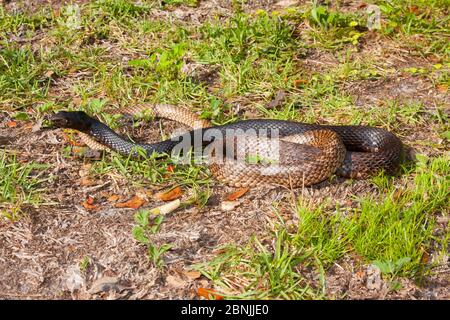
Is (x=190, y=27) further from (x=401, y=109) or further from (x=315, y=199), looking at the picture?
(x=315, y=199)

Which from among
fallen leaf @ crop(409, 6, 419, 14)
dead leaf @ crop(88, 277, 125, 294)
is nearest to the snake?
dead leaf @ crop(88, 277, 125, 294)

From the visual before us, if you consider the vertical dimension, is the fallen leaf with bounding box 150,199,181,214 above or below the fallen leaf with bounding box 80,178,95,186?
below

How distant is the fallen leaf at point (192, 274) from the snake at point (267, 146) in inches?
47.8

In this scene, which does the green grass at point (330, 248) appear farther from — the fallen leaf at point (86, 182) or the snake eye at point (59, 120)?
the snake eye at point (59, 120)

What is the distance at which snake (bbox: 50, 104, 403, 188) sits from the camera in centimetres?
559

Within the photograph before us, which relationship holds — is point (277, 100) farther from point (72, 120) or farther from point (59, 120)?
point (59, 120)

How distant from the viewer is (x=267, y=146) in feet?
20.0

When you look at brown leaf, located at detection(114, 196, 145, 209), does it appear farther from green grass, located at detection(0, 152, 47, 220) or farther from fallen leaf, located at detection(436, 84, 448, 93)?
fallen leaf, located at detection(436, 84, 448, 93)

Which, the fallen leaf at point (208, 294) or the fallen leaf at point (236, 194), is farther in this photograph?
the fallen leaf at point (236, 194)

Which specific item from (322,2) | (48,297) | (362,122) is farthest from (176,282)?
(322,2)

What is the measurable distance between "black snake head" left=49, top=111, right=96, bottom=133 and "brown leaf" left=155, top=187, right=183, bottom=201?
115cm

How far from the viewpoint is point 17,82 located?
7.03 meters

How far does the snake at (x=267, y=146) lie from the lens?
220 inches

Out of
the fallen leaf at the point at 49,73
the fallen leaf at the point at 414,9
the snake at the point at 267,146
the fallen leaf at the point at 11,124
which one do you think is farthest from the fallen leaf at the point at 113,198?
the fallen leaf at the point at 414,9
